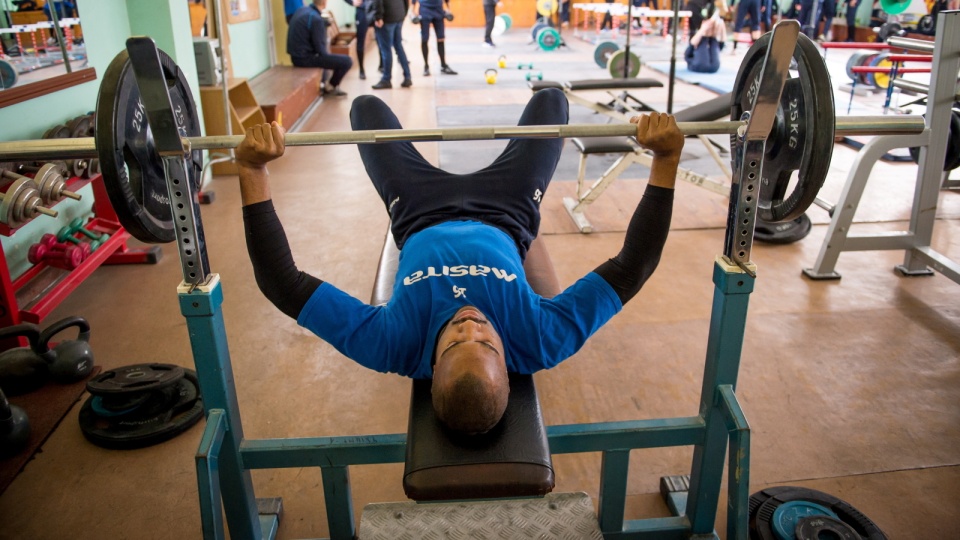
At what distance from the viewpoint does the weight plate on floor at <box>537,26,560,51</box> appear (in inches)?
400

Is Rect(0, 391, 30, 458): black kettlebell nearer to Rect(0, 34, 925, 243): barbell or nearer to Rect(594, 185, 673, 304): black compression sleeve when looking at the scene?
Rect(0, 34, 925, 243): barbell

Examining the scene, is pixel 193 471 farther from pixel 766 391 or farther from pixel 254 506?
pixel 766 391

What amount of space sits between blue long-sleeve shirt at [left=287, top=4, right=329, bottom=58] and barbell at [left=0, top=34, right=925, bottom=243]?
18.1ft

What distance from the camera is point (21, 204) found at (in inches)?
82.4

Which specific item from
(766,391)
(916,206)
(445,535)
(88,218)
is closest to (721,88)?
(916,206)

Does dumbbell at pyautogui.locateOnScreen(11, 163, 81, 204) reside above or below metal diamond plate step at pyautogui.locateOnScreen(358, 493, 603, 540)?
above

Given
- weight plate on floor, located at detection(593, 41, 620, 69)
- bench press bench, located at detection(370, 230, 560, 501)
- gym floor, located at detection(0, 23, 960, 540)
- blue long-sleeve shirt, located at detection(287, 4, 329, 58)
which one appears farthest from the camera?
weight plate on floor, located at detection(593, 41, 620, 69)

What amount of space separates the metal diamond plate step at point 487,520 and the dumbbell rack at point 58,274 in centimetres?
141

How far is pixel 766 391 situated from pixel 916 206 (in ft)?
4.28

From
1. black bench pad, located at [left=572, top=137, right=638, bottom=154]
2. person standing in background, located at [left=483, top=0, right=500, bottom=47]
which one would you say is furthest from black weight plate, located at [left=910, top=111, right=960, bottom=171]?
person standing in background, located at [left=483, top=0, right=500, bottom=47]

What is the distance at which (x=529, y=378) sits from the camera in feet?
4.73

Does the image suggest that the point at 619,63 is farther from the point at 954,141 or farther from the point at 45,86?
the point at 45,86

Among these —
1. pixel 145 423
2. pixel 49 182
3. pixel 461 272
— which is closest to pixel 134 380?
pixel 145 423

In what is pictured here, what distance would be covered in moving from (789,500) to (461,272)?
3.15 feet
